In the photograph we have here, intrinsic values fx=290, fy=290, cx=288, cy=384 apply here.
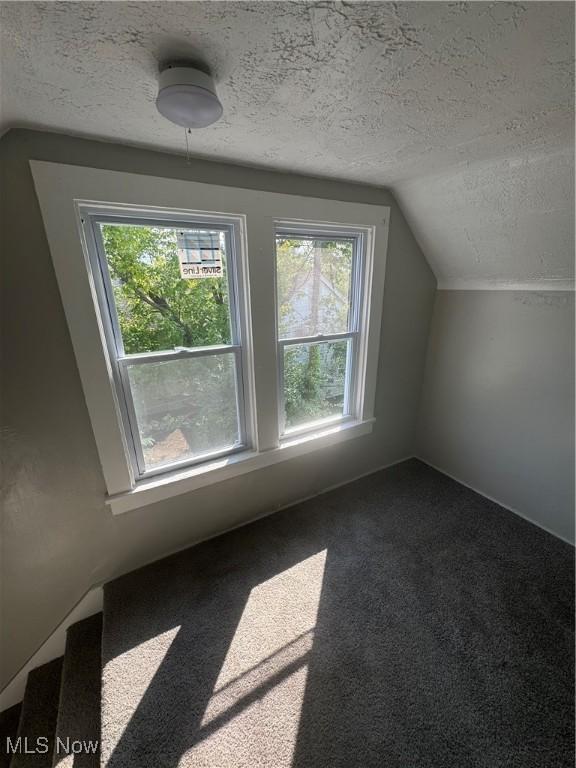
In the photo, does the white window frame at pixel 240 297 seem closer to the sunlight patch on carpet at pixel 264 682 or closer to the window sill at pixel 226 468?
the window sill at pixel 226 468

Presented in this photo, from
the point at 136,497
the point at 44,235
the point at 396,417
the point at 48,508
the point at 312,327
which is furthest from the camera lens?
the point at 396,417

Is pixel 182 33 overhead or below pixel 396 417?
overhead

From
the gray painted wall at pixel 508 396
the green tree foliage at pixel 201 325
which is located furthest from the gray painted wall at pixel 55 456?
the gray painted wall at pixel 508 396

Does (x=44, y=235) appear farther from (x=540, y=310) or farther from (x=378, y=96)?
(x=540, y=310)

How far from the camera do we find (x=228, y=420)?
173cm

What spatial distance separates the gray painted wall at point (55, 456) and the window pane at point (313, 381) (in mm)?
374

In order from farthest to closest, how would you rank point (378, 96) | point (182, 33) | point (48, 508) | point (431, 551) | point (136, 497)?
A: point (431, 551), point (136, 497), point (48, 508), point (378, 96), point (182, 33)

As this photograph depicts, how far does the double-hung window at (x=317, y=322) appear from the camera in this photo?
169 cm

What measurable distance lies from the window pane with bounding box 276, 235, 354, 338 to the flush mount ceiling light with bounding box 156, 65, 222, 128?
2.81 feet

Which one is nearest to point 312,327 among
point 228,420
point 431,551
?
point 228,420

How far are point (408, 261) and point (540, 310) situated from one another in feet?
2.71

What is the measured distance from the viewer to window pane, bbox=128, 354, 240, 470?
145cm

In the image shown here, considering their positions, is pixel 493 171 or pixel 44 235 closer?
pixel 44 235

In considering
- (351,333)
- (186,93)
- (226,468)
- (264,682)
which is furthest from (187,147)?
(264,682)
